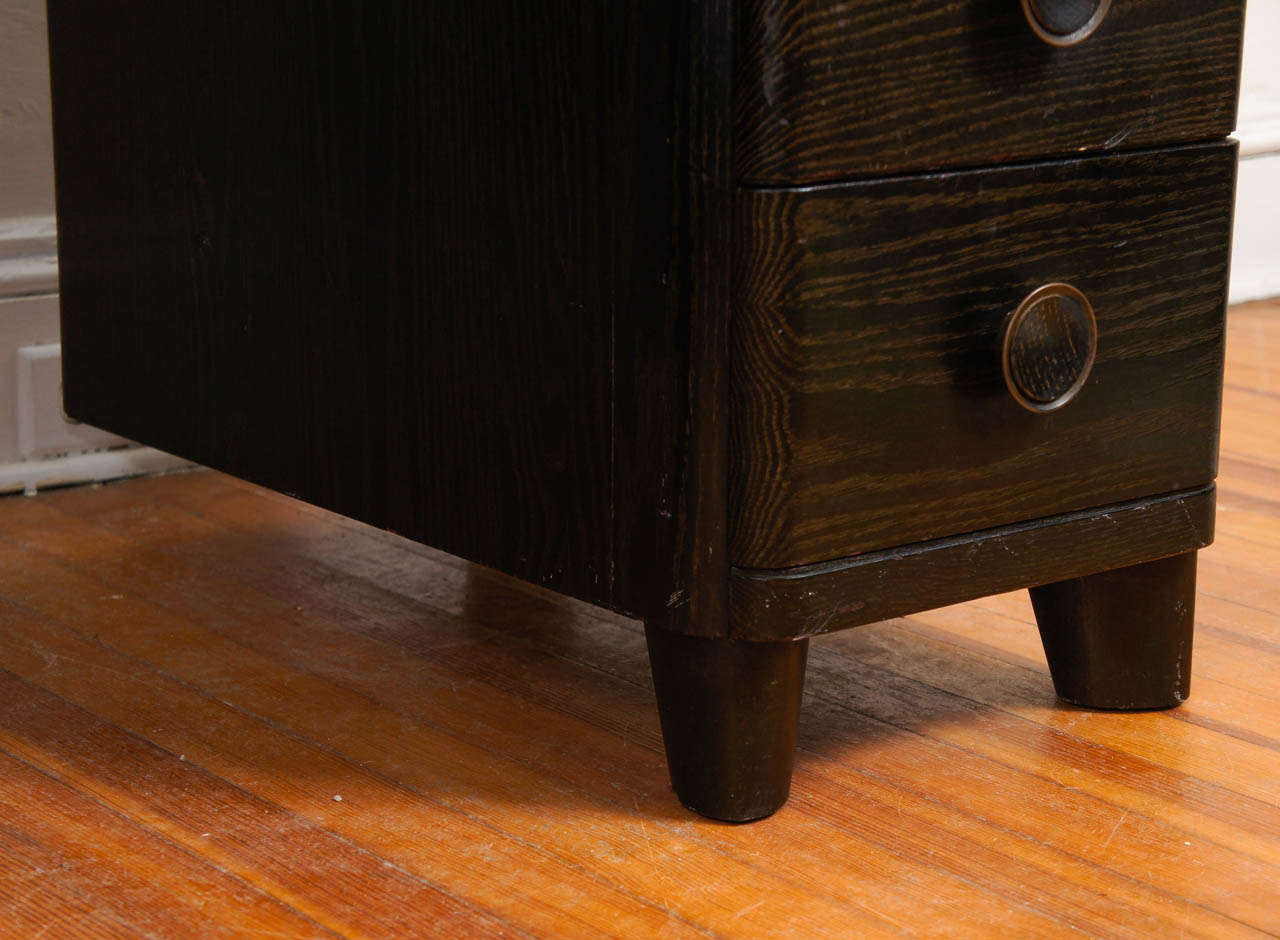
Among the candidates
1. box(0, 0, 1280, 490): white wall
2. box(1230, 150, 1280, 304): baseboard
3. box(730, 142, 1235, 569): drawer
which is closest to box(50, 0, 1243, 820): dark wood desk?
box(730, 142, 1235, 569): drawer

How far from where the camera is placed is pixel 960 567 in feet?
2.94

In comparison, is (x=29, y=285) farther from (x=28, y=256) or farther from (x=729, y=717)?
(x=729, y=717)

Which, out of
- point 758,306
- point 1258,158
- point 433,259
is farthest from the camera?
point 1258,158

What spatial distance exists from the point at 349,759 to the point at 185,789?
3.5 inches

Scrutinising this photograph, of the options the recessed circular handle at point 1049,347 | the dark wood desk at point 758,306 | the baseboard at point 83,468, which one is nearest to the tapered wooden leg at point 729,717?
the dark wood desk at point 758,306

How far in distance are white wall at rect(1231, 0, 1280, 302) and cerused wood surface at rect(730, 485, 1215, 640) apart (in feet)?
4.86

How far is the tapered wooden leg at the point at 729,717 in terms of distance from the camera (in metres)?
0.87

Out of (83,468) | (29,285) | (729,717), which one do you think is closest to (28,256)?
(29,285)

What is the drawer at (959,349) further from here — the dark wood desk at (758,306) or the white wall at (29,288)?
the white wall at (29,288)

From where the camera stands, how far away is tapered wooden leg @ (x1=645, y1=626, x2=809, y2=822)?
0.87 metres

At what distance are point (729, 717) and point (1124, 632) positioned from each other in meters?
0.28

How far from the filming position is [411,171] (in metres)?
0.95

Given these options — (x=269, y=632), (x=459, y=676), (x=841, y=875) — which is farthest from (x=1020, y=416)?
(x=269, y=632)

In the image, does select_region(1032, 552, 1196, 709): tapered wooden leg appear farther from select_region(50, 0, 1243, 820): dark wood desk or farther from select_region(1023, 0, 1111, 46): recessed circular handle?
select_region(1023, 0, 1111, 46): recessed circular handle
